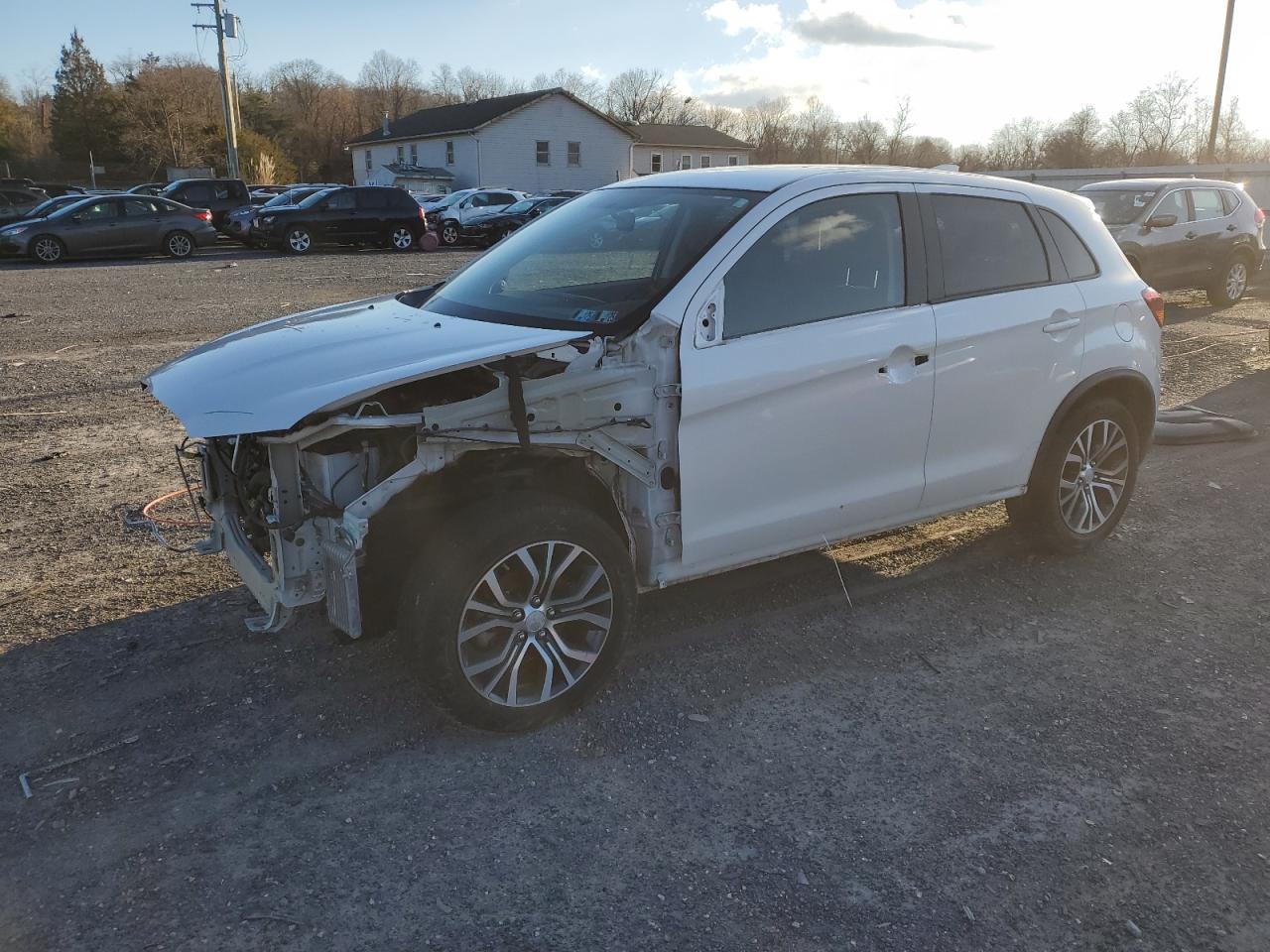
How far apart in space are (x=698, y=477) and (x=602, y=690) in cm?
92

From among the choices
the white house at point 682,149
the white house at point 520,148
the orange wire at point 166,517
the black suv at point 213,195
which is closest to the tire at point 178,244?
the black suv at point 213,195

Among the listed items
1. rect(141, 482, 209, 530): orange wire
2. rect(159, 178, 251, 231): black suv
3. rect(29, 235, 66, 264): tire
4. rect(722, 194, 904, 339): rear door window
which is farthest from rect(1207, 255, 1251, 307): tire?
rect(159, 178, 251, 231): black suv

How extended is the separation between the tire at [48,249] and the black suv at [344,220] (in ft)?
15.2

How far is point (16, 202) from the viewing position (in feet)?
88.3

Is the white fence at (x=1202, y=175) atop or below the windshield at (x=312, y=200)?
→ atop

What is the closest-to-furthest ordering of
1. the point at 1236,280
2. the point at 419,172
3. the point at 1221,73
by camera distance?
the point at 1236,280 < the point at 1221,73 < the point at 419,172

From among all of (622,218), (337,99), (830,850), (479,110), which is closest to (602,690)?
(830,850)

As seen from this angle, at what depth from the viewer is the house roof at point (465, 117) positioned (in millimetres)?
53750

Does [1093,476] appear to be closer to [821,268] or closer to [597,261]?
[821,268]

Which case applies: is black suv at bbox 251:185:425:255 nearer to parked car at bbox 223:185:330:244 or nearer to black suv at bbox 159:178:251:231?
parked car at bbox 223:185:330:244

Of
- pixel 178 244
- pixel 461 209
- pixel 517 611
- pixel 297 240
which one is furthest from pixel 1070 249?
pixel 461 209

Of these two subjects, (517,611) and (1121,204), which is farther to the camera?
(1121,204)

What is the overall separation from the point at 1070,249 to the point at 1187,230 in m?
10.6

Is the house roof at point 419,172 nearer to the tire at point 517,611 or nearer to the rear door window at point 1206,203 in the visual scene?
the rear door window at point 1206,203
